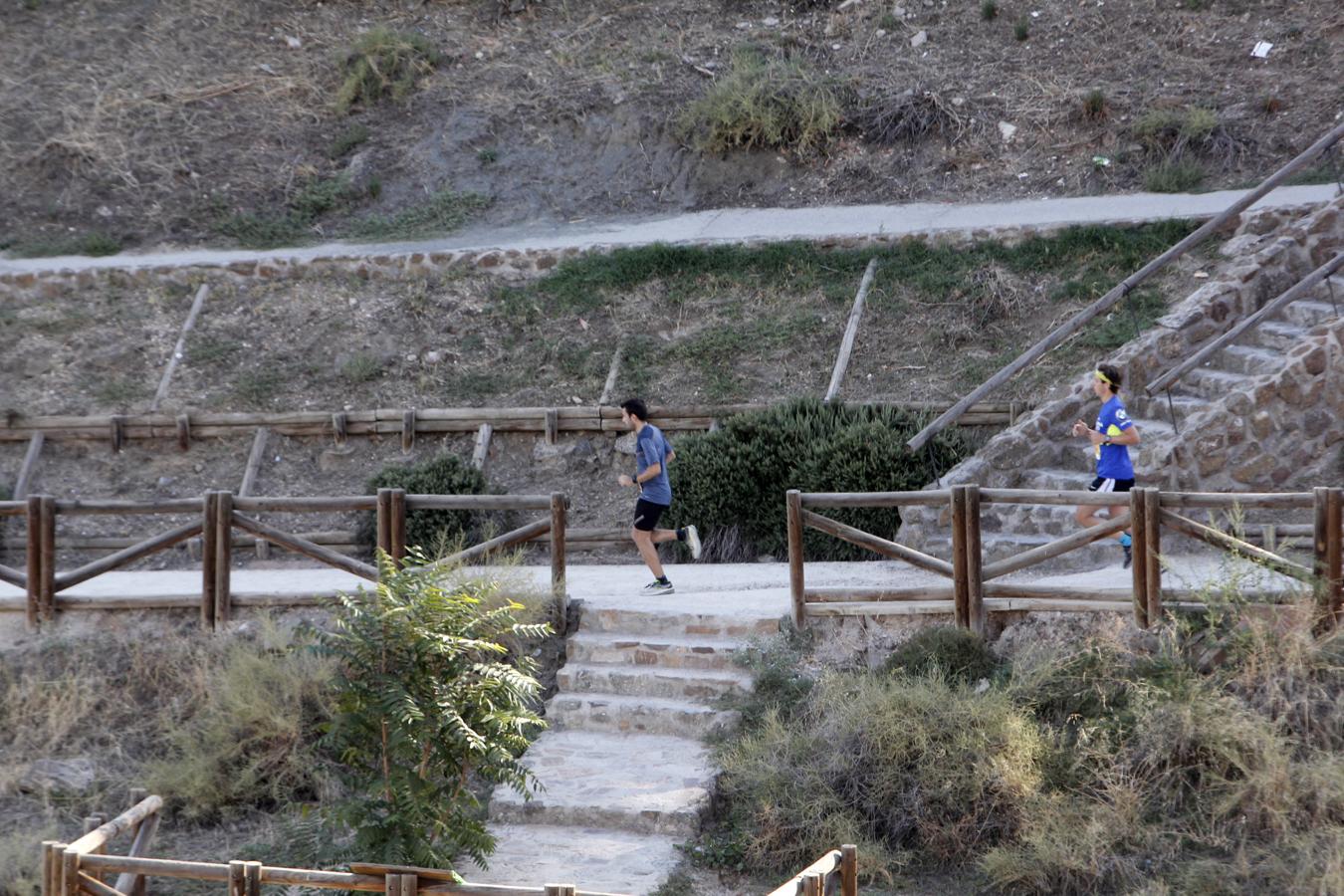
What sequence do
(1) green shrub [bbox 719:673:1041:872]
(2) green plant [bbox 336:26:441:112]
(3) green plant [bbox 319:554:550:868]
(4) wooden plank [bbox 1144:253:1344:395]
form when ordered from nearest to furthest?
(3) green plant [bbox 319:554:550:868] < (1) green shrub [bbox 719:673:1041:872] < (4) wooden plank [bbox 1144:253:1344:395] < (2) green plant [bbox 336:26:441:112]

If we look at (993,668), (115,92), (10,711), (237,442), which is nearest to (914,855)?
(993,668)

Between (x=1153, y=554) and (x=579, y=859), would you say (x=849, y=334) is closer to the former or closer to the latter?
(x=1153, y=554)

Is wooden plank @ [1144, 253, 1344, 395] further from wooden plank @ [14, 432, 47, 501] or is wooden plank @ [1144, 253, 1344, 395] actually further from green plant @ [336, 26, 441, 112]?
green plant @ [336, 26, 441, 112]

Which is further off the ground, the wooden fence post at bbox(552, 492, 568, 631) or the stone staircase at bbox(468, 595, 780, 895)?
the wooden fence post at bbox(552, 492, 568, 631)

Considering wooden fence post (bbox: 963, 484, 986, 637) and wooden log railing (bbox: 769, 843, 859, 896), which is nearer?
wooden log railing (bbox: 769, 843, 859, 896)

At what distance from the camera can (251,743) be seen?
9.27m

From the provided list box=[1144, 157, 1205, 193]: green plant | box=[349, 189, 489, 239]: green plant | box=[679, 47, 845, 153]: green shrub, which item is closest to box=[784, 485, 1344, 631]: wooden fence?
box=[1144, 157, 1205, 193]: green plant

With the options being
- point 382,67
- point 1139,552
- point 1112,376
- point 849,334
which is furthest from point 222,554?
point 382,67

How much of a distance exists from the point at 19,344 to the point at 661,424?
7868 millimetres

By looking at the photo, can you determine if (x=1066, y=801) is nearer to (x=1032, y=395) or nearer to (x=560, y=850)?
(x=560, y=850)

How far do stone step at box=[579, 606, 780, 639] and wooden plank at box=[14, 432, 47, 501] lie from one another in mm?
7637

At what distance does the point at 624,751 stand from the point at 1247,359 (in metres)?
6.27

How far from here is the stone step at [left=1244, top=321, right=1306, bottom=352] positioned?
12.0 m

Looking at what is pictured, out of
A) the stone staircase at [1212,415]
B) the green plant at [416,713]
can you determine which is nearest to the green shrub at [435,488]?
the stone staircase at [1212,415]
